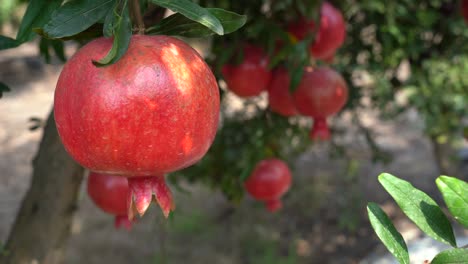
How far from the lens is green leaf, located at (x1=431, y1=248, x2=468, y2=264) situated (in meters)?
0.69

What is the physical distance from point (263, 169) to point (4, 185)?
2863 mm

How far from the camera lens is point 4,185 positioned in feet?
13.7

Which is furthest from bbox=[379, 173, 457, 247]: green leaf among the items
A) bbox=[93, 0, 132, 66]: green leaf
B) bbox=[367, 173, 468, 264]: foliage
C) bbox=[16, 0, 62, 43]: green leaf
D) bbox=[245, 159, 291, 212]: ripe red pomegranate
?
bbox=[245, 159, 291, 212]: ripe red pomegranate

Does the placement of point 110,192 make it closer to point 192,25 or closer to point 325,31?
point 192,25

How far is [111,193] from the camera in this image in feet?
4.08

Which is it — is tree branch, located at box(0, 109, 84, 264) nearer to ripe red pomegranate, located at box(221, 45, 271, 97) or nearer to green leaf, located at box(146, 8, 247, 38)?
ripe red pomegranate, located at box(221, 45, 271, 97)

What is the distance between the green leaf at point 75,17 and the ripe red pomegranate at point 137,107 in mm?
29

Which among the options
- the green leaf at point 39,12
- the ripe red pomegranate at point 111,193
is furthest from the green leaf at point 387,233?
the ripe red pomegranate at point 111,193

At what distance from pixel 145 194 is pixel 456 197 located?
0.37 meters

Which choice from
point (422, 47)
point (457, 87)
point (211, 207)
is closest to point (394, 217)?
Answer: point (211, 207)

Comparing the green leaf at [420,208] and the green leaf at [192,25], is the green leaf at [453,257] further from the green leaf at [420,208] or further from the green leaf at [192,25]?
the green leaf at [192,25]

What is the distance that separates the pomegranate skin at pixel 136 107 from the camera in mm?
649

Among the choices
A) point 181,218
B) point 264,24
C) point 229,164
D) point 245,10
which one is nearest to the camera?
point 264,24

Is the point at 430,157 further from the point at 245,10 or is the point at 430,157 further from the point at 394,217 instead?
the point at 245,10
